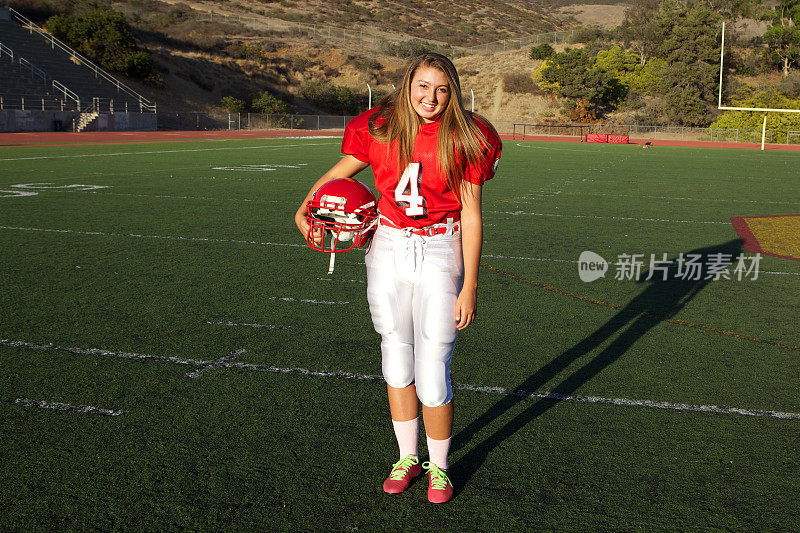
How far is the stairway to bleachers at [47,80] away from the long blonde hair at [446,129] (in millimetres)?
39888

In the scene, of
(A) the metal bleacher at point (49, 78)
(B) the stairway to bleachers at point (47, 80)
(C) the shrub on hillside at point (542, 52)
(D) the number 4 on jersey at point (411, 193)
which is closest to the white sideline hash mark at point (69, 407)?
(D) the number 4 on jersey at point (411, 193)

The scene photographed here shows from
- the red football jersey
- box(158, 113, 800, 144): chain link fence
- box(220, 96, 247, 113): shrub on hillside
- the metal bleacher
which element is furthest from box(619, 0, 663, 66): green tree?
the red football jersey

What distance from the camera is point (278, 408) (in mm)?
4344

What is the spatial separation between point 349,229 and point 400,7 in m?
129

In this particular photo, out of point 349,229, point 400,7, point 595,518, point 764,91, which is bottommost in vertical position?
point 595,518

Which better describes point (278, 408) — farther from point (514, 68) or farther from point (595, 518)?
point (514, 68)

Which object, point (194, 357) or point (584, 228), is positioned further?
point (584, 228)

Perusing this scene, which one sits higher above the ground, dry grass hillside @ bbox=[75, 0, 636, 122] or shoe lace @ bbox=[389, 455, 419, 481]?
dry grass hillside @ bbox=[75, 0, 636, 122]

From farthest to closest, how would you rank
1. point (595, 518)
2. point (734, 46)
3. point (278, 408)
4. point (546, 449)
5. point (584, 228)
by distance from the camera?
point (734, 46), point (584, 228), point (278, 408), point (546, 449), point (595, 518)

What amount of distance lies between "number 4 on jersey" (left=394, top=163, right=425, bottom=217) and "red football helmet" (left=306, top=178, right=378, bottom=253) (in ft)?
0.78

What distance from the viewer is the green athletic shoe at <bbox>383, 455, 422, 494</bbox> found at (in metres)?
3.45

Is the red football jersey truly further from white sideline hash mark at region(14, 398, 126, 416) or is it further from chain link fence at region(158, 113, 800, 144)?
chain link fence at region(158, 113, 800, 144)

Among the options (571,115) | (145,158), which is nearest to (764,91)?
(571,115)

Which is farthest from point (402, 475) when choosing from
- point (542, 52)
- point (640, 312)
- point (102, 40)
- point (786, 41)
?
point (542, 52)
